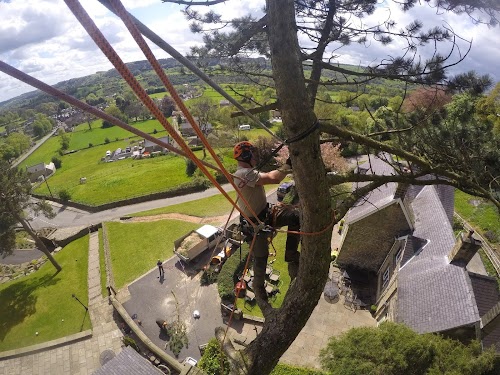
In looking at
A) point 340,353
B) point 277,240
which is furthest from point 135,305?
point 340,353

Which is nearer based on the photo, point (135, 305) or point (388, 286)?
point (388, 286)

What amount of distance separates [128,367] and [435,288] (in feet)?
44.3

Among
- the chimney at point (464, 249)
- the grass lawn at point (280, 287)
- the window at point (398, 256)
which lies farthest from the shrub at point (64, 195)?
the chimney at point (464, 249)

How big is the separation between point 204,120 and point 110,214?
78.7ft

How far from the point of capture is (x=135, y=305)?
19.8m

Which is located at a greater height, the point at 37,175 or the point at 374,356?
the point at 374,356

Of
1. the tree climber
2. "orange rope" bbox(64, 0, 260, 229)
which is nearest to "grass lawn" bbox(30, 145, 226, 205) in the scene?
the tree climber

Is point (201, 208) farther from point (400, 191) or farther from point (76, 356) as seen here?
point (400, 191)

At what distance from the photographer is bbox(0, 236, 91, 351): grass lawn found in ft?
64.9

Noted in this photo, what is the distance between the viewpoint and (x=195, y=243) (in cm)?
2309

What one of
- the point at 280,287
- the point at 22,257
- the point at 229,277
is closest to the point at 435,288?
the point at 280,287

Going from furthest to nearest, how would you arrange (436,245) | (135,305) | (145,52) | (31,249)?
(31,249)
(135,305)
(436,245)
(145,52)

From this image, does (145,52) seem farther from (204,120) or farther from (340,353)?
(204,120)

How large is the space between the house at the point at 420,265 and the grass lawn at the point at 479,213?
7.58 meters
